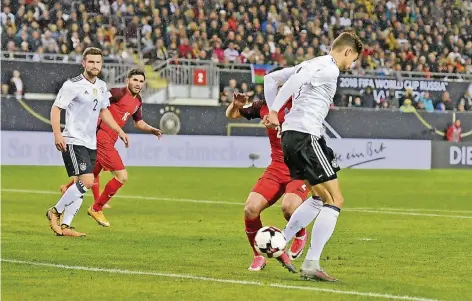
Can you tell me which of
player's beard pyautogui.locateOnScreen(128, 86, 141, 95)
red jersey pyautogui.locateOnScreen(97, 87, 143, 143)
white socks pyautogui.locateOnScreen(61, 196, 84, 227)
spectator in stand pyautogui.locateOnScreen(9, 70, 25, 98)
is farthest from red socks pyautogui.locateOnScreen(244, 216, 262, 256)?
spectator in stand pyautogui.locateOnScreen(9, 70, 25, 98)

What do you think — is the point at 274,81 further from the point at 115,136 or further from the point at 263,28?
the point at 263,28

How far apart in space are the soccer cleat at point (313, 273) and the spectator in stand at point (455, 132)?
2729cm

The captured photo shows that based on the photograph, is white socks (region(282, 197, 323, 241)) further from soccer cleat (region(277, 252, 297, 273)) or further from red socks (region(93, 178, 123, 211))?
red socks (region(93, 178, 123, 211))

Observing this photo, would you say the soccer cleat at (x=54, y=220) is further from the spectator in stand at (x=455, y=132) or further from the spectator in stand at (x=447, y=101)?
the spectator in stand at (x=447, y=101)

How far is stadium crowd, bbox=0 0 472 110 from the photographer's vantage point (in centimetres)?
3231

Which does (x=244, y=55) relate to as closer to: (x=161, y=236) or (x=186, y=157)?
(x=186, y=157)

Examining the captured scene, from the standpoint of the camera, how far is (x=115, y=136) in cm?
1567

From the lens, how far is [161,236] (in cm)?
1325


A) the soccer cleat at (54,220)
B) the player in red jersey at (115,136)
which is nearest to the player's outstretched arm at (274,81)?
the soccer cleat at (54,220)

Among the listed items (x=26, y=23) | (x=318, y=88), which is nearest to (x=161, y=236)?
(x=318, y=88)

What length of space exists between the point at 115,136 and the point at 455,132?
71.3 ft

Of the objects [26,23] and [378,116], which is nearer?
[26,23]

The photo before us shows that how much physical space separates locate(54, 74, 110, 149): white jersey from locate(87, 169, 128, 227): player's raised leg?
1.85 meters

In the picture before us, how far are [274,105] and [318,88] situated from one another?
0.46 metres
